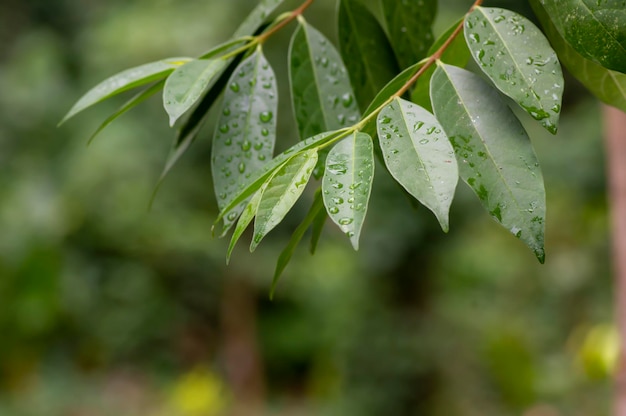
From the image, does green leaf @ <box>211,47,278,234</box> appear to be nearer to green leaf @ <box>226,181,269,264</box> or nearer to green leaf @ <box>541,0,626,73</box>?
green leaf @ <box>226,181,269,264</box>

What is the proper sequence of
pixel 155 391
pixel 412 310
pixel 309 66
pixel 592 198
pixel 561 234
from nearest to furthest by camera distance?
pixel 309 66 → pixel 592 198 → pixel 561 234 → pixel 412 310 → pixel 155 391

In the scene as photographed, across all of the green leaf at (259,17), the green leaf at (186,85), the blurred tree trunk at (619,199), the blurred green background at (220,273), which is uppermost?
the green leaf at (186,85)

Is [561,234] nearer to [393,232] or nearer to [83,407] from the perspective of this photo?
[393,232]

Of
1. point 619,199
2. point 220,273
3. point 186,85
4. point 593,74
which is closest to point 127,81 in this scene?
point 186,85

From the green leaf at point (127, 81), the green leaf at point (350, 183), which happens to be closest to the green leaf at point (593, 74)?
the green leaf at point (350, 183)

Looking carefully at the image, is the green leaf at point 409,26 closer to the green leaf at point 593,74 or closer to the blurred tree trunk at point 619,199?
the green leaf at point 593,74

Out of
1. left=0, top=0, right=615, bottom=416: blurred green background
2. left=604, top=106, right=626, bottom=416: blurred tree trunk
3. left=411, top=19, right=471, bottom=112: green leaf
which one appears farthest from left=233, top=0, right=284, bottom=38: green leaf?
left=0, top=0, right=615, bottom=416: blurred green background

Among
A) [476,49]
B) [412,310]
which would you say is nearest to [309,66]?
[476,49]

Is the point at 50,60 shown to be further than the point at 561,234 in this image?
Yes
